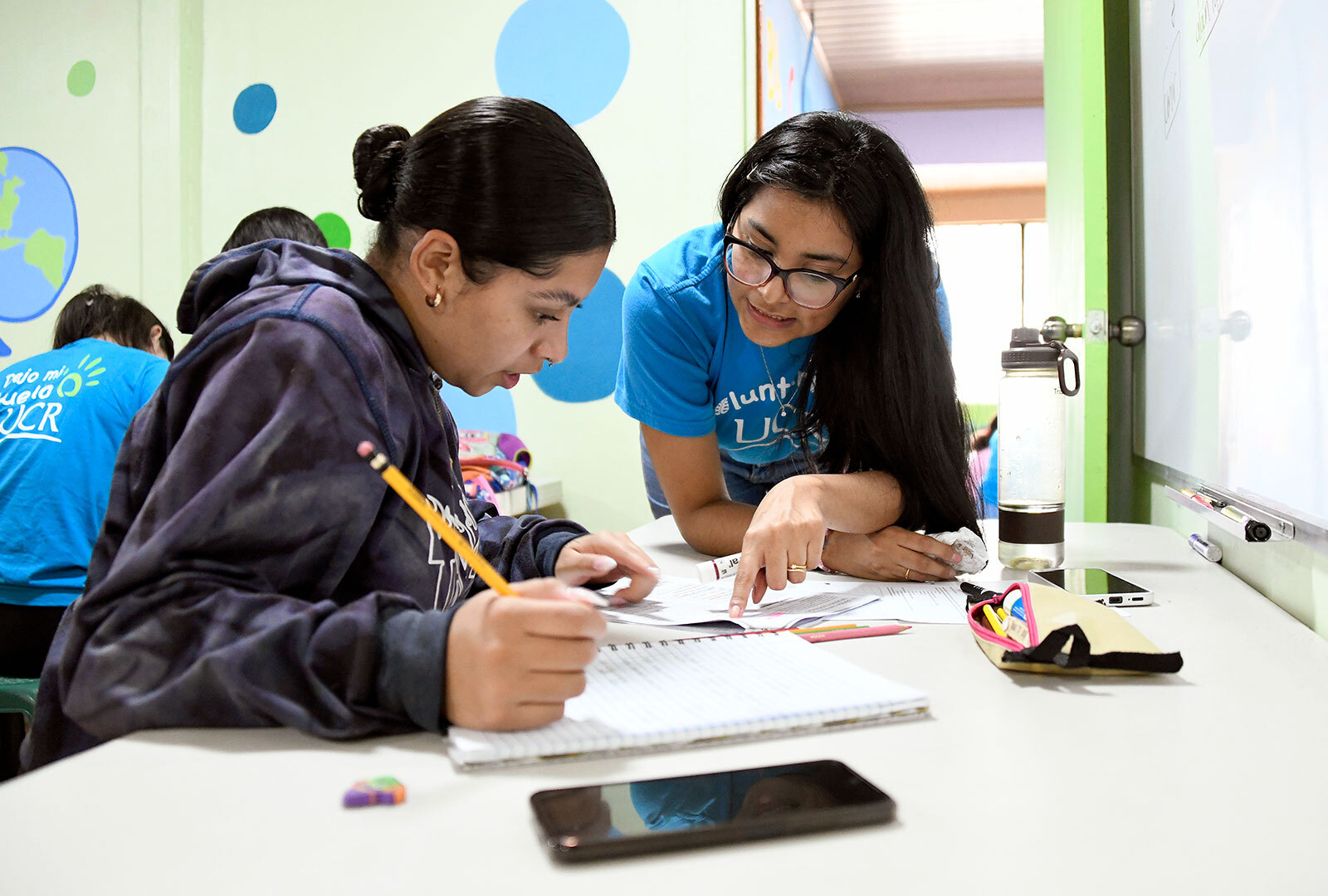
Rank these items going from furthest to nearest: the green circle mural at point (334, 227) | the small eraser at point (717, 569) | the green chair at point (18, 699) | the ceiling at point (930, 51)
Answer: the ceiling at point (930, 51) → the green circle mural at point (334, 227) → the green chair at point (18, 699) → the small eraser at point (717, 569)

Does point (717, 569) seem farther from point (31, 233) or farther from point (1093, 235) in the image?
point (31, 233)

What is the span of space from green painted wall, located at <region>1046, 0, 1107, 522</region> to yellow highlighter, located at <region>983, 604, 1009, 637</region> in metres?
1.01

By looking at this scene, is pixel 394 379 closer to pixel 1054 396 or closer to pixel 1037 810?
pixel 1037 810

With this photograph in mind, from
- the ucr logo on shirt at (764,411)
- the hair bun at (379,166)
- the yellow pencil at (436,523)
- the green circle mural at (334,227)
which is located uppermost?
the green circle mural at (334,227)

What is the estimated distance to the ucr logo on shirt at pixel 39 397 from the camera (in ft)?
6.12

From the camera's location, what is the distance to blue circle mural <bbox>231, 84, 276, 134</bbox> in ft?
9.95

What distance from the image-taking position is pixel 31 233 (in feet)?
10.7

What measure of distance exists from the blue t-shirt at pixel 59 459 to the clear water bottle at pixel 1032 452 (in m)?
1.58

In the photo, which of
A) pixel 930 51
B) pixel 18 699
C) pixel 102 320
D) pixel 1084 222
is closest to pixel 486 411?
pixel 102 320

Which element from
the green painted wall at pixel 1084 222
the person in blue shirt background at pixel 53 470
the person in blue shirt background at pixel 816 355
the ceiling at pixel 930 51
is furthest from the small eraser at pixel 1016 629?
the ceiling at pixel 930 51

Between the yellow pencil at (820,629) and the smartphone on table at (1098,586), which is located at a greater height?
the smartphone on table at (1098,586)

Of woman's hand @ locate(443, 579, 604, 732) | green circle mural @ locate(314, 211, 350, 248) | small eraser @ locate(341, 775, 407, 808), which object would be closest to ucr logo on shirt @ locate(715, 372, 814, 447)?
woman's hand @ locate(443, 579, 604, 732)

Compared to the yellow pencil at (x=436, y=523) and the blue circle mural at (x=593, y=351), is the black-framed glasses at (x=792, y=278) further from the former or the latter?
the blue circle mural at (x=593, y=351)

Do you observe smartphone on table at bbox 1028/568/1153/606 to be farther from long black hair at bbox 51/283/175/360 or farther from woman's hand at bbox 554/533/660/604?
long black hair at bbox 51/283/175/360
